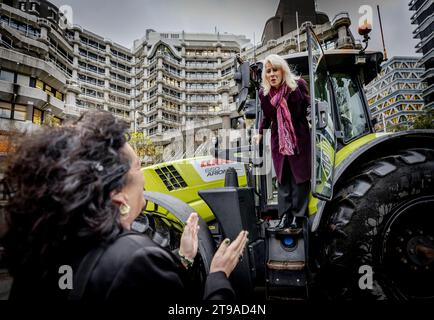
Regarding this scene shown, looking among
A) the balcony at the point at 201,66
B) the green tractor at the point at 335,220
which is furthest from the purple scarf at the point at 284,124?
the balcony at the point at 201,66

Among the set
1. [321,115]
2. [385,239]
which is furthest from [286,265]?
[321,115]

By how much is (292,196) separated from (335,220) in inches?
18.8

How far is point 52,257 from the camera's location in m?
0.89

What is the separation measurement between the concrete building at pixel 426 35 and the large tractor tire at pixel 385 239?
4898 cm

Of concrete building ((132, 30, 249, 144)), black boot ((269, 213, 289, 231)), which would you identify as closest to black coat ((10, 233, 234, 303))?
black boot ((269, 213, 289, 231))

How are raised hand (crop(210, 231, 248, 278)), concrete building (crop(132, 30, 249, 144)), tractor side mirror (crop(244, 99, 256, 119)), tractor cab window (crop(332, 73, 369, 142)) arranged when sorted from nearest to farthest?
1. raised hand (crop(210, 231, 248, 278))
2. tractor cab window (crop(332, 73, 369, 142))
3. tractor side mirror (crop(244, 99, 256, 119))
4. concrete building (crop(132, 30, 249, 144))

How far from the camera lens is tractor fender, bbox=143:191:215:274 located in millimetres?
2268

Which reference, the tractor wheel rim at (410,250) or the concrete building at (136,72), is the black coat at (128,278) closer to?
the tractor wheel rim at (410,250)

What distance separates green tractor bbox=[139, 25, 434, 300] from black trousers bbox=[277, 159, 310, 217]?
106 mm

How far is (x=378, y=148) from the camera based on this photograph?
2.44 metres

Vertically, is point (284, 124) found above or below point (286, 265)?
above

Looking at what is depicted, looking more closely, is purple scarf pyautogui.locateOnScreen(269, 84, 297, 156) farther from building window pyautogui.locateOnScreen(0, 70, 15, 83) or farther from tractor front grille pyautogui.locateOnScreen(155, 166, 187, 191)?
building window pyautogui.locateOnScreen(0, 70, 15, 83)

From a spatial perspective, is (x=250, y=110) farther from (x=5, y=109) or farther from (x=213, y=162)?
(x=5, y=109)
